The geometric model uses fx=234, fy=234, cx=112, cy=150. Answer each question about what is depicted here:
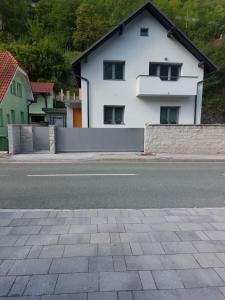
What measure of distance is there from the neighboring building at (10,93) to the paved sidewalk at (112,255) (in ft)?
36.6

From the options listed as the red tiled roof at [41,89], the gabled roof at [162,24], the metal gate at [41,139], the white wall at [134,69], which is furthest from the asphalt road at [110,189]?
the red tiled roof at [41,89]

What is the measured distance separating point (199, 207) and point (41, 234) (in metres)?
3.31

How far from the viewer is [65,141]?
563 inches

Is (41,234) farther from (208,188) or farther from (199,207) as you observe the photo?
(208,188)

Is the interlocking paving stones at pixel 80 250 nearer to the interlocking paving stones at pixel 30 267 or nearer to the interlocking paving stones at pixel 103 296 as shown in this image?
the interlocking paving stones at pixel 30 267

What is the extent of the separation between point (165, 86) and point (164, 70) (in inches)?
71.3

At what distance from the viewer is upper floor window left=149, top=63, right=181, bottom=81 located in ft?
57.9

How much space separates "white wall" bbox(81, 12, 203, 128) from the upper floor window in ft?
1.24

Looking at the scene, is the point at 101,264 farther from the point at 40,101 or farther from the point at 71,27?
the point at 71,27

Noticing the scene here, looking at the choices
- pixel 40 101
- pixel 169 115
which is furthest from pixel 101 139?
pixel 40 101

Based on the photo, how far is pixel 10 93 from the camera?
62.8 feet

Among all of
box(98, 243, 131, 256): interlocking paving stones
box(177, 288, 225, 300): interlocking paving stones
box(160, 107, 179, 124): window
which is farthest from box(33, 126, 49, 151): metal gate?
box(177, 288, 225, 300): interlocking paving stones

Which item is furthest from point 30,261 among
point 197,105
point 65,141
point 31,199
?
point 197,105

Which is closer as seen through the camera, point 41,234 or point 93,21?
point 41,234
